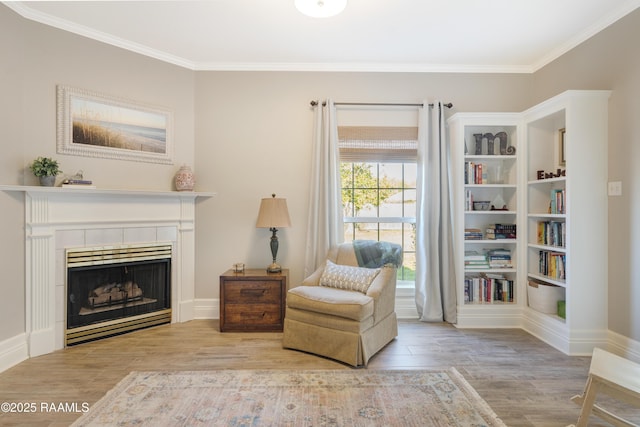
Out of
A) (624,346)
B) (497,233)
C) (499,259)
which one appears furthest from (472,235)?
(624,346)

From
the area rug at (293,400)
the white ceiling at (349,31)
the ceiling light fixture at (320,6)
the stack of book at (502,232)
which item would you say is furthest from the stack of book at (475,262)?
the ceiling light fixture at (320,6)

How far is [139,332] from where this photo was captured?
3115mm

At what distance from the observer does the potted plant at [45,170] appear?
2590 mm

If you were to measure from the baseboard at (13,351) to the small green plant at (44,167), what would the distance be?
1.27 m

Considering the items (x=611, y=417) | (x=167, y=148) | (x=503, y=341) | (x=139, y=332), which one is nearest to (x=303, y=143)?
(x=167, y=148)

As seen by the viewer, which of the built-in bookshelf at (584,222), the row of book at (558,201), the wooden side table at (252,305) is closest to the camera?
the built-in bookshelf at (584,222)

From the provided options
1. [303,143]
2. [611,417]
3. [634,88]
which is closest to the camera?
[611,417]

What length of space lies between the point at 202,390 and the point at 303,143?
8.07 feet

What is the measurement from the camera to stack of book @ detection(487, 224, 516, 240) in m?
3.34

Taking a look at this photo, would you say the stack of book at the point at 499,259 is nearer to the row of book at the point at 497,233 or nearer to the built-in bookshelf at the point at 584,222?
the row of book at the point at 497,233

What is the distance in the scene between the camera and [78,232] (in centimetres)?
284

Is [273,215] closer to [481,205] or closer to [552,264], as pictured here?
[481,205]

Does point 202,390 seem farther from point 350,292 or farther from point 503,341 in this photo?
point 503,341

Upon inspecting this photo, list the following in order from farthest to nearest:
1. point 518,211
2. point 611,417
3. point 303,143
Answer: point 303,143 → point 518,211 → point 611,417
